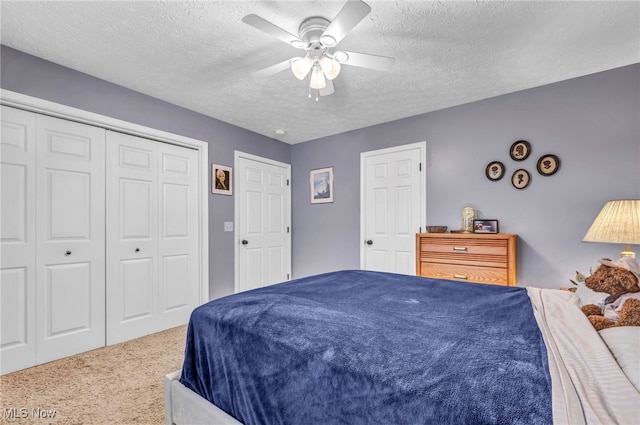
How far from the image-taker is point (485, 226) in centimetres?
297

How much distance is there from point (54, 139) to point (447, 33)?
314cm

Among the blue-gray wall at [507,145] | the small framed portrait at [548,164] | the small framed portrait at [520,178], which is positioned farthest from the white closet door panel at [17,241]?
the small framed portrait at [548,164]

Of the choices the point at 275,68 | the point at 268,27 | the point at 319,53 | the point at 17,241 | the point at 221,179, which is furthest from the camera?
the point at 221,179

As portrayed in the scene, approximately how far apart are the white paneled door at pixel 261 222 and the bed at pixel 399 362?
2.46 meters

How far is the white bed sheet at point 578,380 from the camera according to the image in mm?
584

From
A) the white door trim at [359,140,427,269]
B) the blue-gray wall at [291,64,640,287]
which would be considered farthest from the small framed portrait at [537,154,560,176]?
the white door trim at [359,140,427,269]

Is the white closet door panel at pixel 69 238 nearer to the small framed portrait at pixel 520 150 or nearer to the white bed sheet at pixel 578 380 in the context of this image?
the white bed sheet at pixel 578 380

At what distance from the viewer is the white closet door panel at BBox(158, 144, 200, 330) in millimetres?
3146

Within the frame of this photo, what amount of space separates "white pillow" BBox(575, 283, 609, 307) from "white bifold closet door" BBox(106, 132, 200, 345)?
11.0 ft

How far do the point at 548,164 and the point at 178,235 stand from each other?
3.77 meters

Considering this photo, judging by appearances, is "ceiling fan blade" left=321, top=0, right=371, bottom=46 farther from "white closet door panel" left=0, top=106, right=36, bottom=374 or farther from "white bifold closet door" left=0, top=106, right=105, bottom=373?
"white closet door panel" left=0, top=106, right=36, bottom=374

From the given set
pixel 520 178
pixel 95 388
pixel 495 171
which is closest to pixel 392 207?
pixel 495 171

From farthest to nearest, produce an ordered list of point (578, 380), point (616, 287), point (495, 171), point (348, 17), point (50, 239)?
point (495, 171)
point (50, 239)
point (348, 17)
point (616, 287)
point (578, 380)

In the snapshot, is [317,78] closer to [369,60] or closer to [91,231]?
[369,60]
